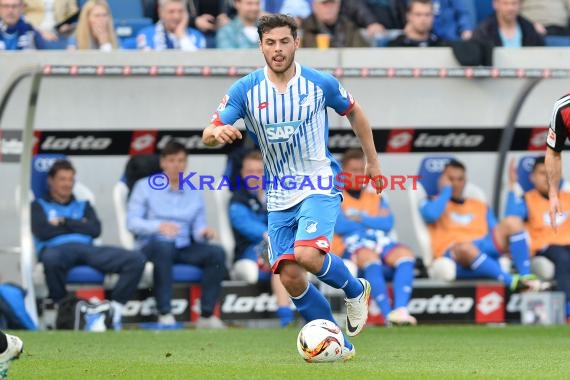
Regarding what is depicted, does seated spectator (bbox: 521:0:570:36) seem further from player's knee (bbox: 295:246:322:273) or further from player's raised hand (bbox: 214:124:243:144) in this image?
player's raised hand (bbox: 214:124:243:144)

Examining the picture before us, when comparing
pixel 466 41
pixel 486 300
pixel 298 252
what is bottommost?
pixel 486 300

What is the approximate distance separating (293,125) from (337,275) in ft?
3.16

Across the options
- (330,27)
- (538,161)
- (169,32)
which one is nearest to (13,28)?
(169,32)

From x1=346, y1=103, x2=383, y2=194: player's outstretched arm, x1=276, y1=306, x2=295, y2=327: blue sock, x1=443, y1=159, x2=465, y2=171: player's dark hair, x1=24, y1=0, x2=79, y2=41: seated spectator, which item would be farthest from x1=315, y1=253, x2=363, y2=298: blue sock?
x1=24, y1=0, x2=79, y2=41: seated spectator

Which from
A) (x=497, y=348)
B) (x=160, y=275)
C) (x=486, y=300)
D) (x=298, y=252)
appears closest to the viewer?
(x=298, y=252)

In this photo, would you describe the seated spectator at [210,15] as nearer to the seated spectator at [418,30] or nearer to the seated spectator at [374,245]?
the seated spectator at [418,30]

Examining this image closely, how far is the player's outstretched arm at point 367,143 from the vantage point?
838 cm

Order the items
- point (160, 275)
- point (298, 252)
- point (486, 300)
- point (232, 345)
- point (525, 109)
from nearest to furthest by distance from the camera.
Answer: point (298, 252), point (232, 345), point (160, 275), point (486, 300), point (525, 109)

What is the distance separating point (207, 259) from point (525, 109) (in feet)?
12.8

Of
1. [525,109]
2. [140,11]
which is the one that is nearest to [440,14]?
[525,109]

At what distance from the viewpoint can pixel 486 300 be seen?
44.3 ft

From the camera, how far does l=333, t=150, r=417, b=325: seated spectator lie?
1283 centimetres

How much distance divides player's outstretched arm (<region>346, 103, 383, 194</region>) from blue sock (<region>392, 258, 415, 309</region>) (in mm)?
4505

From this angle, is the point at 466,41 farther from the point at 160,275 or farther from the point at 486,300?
the point at 160,275
